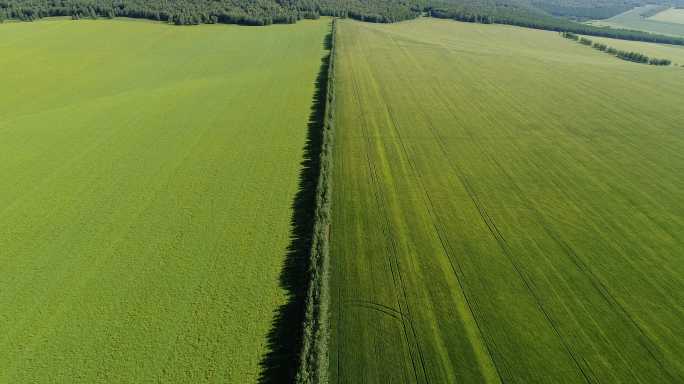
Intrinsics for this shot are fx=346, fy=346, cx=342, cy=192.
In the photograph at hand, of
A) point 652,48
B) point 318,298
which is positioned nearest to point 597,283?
point 318,298

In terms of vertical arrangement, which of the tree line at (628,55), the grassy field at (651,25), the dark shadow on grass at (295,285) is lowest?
the dark shadow on grass at (295,285)

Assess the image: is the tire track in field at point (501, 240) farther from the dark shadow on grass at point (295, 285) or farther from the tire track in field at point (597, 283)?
the dark shadow on grass at point (295, 285)

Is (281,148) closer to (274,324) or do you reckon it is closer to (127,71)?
(274,324)

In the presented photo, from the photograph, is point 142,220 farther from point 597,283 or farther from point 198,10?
point 198,10

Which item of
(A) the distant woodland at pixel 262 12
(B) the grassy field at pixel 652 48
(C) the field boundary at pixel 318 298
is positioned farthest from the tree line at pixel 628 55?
(C) the field boundary at pixel 318 298

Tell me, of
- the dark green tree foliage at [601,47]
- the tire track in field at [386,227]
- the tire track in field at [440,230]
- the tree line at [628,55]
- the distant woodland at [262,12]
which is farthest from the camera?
the dark green tree foliage at [601,47]

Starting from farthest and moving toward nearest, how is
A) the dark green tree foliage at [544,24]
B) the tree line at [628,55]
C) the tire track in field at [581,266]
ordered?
the dark green tree foliage at [544,24]
the tree line at [628,55]
the tire track in field at [581,266]

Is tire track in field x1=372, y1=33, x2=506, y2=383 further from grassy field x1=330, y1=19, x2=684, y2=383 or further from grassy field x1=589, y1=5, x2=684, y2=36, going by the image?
grassy field x1=589, y1=5, x2=684, y2=36
